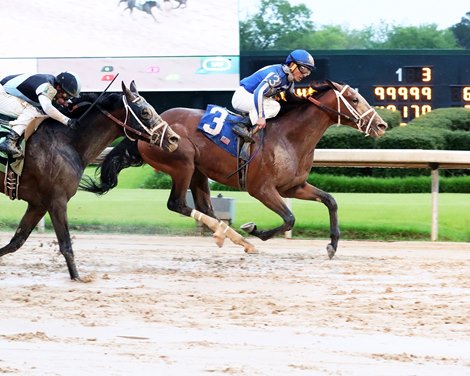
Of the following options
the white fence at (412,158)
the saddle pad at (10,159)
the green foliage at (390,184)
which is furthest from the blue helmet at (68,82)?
the green foliage at (390,184)

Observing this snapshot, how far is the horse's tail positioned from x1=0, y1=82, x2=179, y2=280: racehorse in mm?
870

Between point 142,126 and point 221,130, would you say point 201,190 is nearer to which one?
point 221,130

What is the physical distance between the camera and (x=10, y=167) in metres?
7.80

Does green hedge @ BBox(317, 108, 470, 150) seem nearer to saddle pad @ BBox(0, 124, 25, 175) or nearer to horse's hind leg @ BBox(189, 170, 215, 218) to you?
horse's hind leg @ BBox(189, 170, 215, 218)

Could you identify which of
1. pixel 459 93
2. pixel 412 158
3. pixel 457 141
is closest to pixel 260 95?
pixel 412 158

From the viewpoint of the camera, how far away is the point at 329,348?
5.51m

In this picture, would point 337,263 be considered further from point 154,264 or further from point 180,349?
point 180,349

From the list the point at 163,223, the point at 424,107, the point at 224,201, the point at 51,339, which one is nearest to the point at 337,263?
the point at 224,201

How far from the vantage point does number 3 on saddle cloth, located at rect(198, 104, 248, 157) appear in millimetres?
9250

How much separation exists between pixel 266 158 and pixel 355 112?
2.96ft

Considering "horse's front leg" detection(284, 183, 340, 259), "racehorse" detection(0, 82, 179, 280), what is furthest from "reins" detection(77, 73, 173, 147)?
"horse's front leg" detection(284, 183, 340, 259)

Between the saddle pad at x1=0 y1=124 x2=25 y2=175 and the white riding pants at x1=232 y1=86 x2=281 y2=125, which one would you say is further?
the white riding pants at x1=232 y1=86 x2=281 y2=125

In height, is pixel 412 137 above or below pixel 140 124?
below

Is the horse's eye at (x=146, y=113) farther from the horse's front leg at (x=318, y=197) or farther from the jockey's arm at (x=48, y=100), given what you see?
the horse's front leg at (x=318, y=197)
